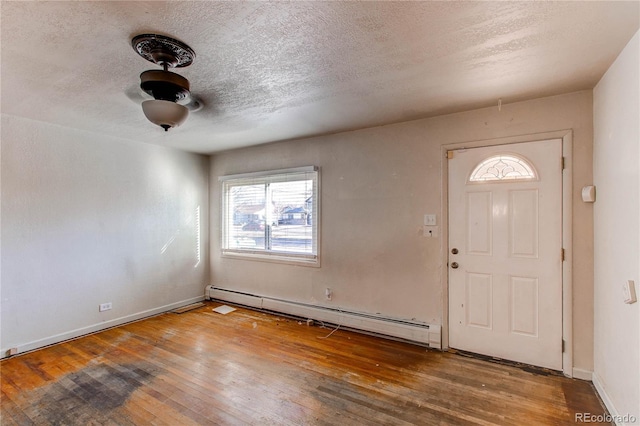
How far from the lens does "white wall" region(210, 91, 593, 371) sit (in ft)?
8.55

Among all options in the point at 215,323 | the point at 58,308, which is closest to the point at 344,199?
the point at 215,323

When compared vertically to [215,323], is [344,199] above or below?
above

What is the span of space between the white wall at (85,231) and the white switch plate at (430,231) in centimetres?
381

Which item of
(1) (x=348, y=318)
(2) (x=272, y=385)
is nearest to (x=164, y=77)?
(2) (x=272, y=385)

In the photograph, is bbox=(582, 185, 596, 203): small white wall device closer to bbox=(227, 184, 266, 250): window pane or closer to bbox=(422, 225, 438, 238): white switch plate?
bbox=(422, 225, 438, 238): white switch plate

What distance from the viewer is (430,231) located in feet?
10.8

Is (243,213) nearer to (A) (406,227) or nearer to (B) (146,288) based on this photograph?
(B) (146,288)

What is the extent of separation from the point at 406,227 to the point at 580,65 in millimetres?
2007

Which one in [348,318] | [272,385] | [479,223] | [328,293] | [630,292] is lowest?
[272,385]

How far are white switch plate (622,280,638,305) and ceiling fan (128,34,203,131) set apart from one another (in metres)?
3.15

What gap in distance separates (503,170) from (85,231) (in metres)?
4.90

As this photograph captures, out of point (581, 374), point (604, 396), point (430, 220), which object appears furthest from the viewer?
point (430, 220)

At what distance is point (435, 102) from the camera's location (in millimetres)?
2857

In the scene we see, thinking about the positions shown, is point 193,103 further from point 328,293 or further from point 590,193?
point 590,193
